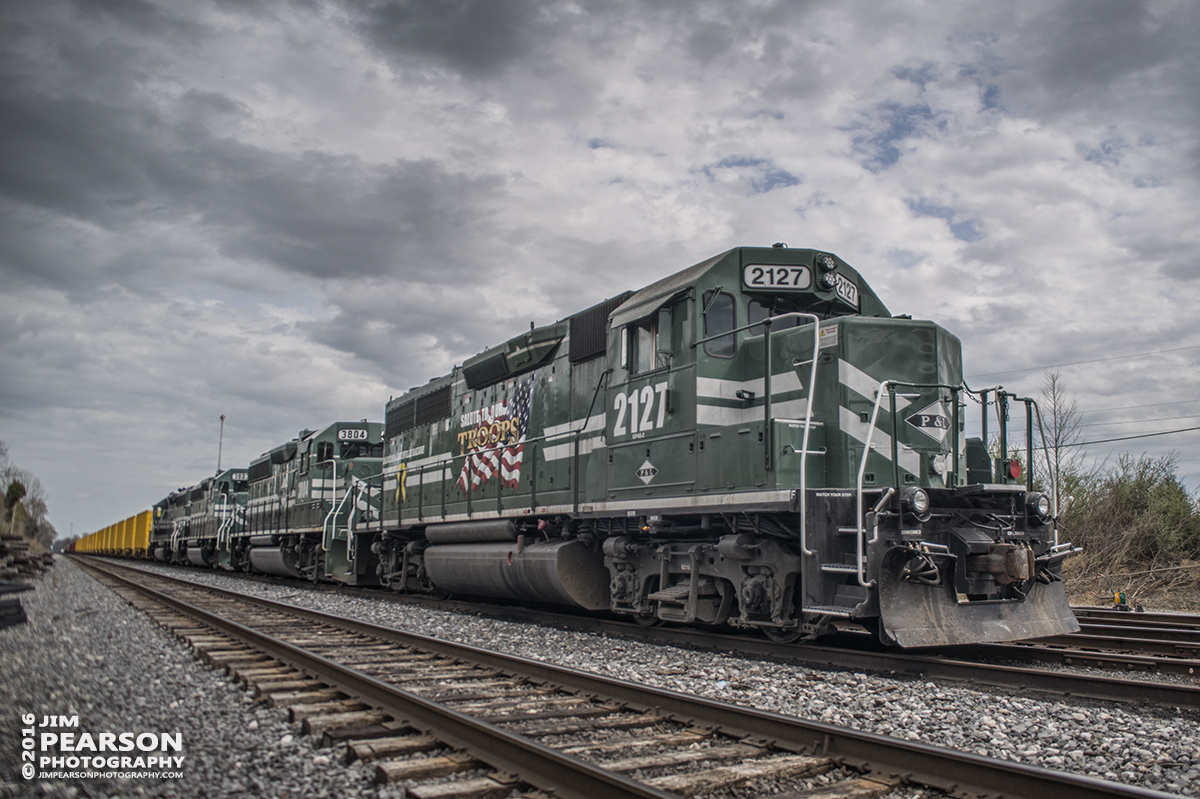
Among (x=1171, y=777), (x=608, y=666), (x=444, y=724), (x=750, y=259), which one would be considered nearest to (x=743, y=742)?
(x=444, y=724)

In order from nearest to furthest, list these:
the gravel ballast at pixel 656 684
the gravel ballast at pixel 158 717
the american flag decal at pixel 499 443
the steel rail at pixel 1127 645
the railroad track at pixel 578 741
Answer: the railroad track at pixel 578 741 → the gravel ballast at pixel 158 717 → the gravel ballast at pixel 656 684 → the steel rail at pixel 1127 645 → the american flag decal at pixel 499 443

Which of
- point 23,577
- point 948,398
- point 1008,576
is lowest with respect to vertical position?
point 23,577

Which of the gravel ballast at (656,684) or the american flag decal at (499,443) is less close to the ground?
the american flag decal at (499,443)

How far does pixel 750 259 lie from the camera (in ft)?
25.7

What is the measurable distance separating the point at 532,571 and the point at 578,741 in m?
5.61

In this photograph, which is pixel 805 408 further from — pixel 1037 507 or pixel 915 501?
pixel 1037 507

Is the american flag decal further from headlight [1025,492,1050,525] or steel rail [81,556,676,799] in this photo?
headlight [1025,492,1050,525]

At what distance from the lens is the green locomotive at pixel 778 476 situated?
634 cm

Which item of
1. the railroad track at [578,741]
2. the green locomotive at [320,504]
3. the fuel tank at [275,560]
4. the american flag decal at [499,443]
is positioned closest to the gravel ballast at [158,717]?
the railroad track at [578,741]

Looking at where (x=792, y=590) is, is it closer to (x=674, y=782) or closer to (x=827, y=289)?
(x=827, y=289)

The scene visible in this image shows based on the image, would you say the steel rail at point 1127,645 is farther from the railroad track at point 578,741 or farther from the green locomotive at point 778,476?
the railroad track at point 578,741

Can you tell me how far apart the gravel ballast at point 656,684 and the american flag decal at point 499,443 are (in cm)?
342

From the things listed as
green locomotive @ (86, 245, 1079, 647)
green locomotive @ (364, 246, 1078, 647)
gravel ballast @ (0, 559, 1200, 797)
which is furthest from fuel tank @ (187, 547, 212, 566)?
green locomotive @ (364, 246, 1078, 647)

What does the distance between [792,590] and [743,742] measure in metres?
3.11
